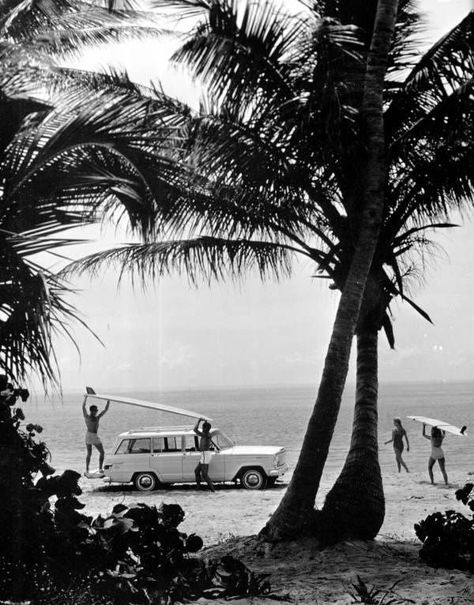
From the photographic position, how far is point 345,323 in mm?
9758

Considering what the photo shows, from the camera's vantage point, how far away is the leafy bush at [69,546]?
4898 mm

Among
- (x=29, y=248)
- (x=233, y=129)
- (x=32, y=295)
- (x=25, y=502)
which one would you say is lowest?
(x=25, y=502)

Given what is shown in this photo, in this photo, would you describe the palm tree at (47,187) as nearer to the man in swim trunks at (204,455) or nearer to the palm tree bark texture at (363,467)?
the palm tree bark texture at (363,467)

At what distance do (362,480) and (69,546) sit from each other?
18.9ft

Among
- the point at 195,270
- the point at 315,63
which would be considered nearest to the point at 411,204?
the point at 315,63

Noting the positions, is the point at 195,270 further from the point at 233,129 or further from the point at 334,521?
the point at 334,521

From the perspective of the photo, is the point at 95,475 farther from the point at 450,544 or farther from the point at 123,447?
the point at 450,544

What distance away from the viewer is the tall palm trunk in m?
9.61

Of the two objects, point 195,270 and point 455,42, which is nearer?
point 455,42

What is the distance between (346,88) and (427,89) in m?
1.16

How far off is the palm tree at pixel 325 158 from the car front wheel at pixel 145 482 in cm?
960

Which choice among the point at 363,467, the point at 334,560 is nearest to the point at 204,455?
the point at 363,467

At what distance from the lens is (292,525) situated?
31.2 feet

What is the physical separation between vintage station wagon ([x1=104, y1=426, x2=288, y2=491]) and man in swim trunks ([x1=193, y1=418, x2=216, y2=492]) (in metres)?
0.20
